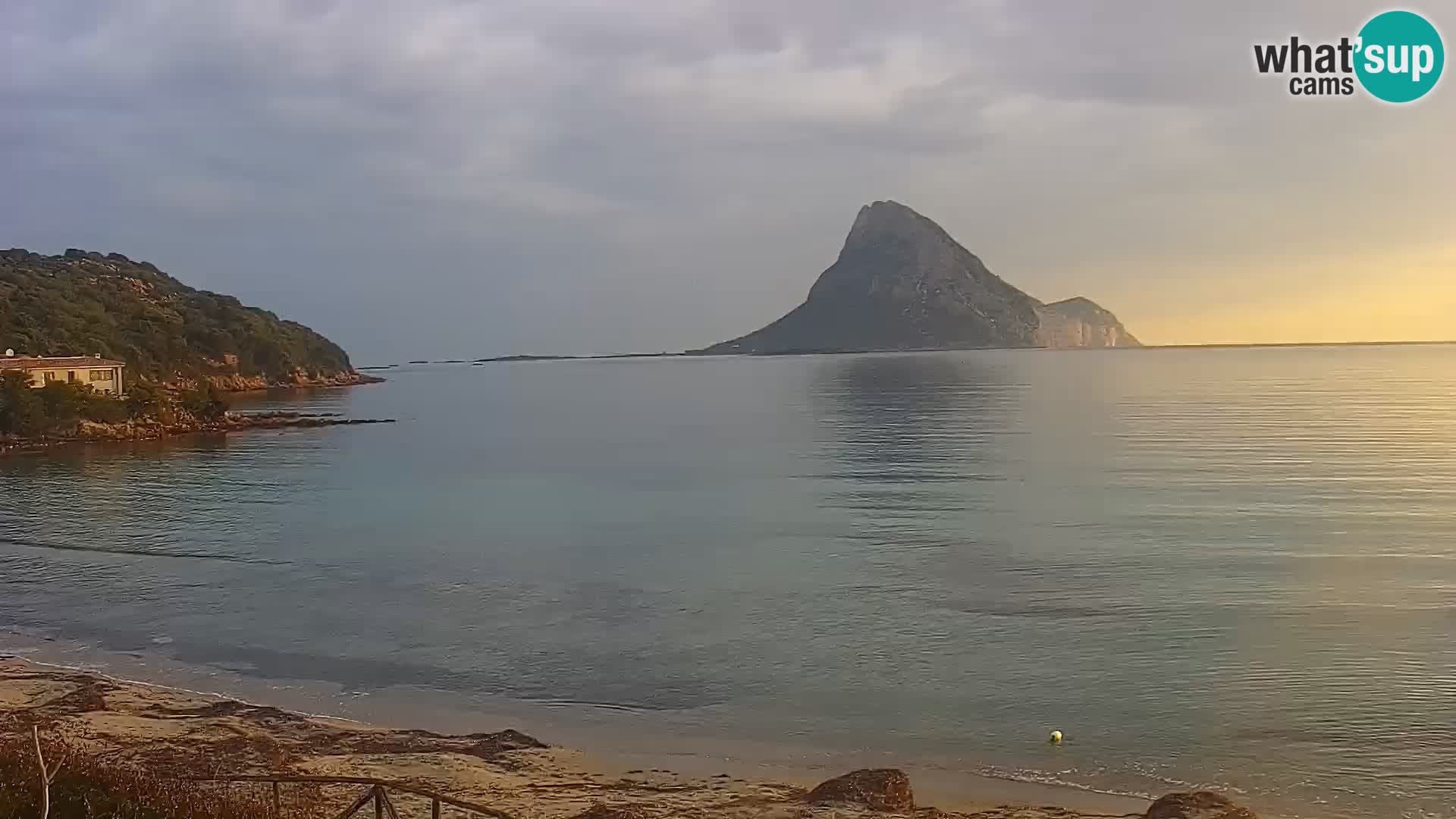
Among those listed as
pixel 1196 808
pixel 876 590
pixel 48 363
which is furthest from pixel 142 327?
pixel 1196 808

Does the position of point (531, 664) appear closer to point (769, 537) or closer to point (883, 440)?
point (769, 537)

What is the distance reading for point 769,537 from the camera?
34.7 m

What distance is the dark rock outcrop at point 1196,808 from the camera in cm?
1301

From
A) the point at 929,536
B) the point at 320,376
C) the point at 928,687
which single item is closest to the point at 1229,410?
the point at 929,536

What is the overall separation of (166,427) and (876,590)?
235 feet

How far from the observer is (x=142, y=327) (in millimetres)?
134000

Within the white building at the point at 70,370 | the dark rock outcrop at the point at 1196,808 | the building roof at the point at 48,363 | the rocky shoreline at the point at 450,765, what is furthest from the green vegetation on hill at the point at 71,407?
the dark rock outcrop at the point at 1196,808

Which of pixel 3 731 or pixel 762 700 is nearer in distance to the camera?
pixel 3 731

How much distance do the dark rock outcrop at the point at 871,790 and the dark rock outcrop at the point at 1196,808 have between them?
9.55ft

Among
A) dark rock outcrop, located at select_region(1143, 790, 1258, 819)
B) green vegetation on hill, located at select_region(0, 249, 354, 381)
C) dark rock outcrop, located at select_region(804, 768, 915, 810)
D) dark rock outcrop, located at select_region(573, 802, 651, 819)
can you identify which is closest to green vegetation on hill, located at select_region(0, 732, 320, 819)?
dark rock outcrop, located at select_region(573, 802, 651, 819)

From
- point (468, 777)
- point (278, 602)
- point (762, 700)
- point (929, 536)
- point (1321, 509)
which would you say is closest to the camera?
point (468, 777)

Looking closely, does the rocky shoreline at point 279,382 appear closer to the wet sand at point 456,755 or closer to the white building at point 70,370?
the white building at point 70,370

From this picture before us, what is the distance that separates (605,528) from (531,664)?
1657cm

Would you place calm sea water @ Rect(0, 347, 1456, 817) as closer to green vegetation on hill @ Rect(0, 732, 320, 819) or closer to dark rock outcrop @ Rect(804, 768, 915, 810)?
dark rock outcrop @ Rect(804, 768, 915, 810)
